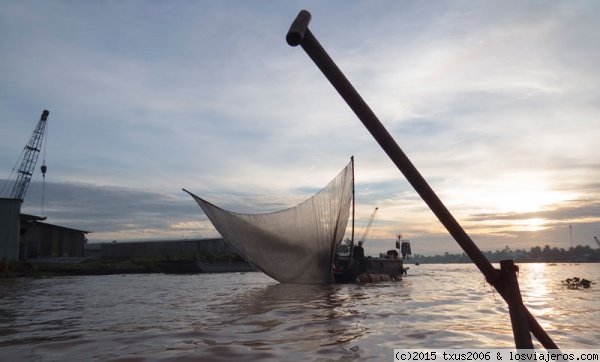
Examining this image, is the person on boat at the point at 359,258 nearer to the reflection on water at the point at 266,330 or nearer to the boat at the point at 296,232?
the boat at the point at 296,232

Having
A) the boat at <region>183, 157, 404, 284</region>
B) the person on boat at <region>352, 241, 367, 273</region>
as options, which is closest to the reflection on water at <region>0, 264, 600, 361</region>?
the boat at <region>183, 157, 404, 284</region>

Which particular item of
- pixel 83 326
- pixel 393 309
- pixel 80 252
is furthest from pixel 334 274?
pixel 80 252

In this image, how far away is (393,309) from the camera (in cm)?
1324

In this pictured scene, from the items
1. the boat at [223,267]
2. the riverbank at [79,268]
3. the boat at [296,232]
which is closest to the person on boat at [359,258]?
the boat at [296,232]

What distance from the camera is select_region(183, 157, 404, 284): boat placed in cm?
2408

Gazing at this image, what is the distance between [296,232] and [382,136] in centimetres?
2165

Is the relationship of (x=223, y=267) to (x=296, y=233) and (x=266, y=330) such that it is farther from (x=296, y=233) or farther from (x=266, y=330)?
(x=266, y=330)

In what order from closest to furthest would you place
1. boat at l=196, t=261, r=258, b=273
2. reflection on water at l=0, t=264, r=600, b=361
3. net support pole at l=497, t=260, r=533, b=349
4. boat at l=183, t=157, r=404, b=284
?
net support pole at l=497, t=260, r=533, b=349 → reflection on water at l=0, t=264, r=600, b=361 → boat at l=183, t=157, r=404, b=284 → boat at l=196, t=261, r=258, b=273

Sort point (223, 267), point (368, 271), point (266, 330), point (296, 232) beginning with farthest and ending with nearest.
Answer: point (223, 267)
point (368, 271)
point (296, 232)
point (266, 330)

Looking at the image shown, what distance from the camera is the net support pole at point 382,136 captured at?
328 centimetres

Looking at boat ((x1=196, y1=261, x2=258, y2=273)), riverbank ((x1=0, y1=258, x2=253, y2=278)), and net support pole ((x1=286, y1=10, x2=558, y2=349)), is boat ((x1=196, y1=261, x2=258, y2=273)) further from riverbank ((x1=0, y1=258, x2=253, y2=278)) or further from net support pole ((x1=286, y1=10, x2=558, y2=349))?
net support pole ((x1=286, y1=10, x2=558, y2=349))

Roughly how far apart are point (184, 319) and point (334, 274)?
18939 mm

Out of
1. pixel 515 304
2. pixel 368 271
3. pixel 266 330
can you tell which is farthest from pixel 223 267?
pixel 515 304

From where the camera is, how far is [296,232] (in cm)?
2484
